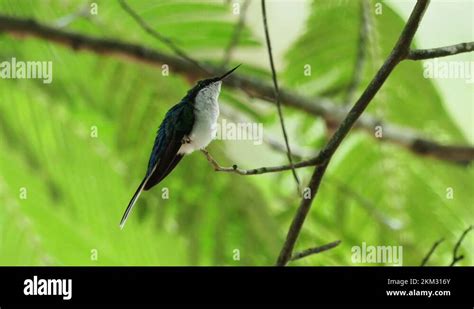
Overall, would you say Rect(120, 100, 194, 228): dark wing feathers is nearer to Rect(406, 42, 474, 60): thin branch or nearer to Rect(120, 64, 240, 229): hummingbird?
Rect(120, 64, 240, 229): hummingbird

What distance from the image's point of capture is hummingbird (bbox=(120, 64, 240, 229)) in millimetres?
1333

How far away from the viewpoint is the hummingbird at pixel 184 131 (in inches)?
52.5

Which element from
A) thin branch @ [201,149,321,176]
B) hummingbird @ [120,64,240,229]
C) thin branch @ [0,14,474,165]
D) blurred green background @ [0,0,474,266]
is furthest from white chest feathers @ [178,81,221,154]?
blurred green background @ [0,0,474,266]

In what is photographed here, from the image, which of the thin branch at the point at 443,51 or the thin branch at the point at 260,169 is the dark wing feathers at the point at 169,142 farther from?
the thin branch at the point at 443,51

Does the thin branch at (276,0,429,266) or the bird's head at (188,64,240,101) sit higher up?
the bird's head at (188,64,240,101)

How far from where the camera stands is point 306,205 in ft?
4.08

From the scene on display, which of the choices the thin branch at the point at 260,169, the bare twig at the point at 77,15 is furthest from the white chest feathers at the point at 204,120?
the bare twig at the point at 77,15

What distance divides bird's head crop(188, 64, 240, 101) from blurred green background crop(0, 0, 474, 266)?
1464 mm

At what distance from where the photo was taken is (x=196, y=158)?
11.4ft
